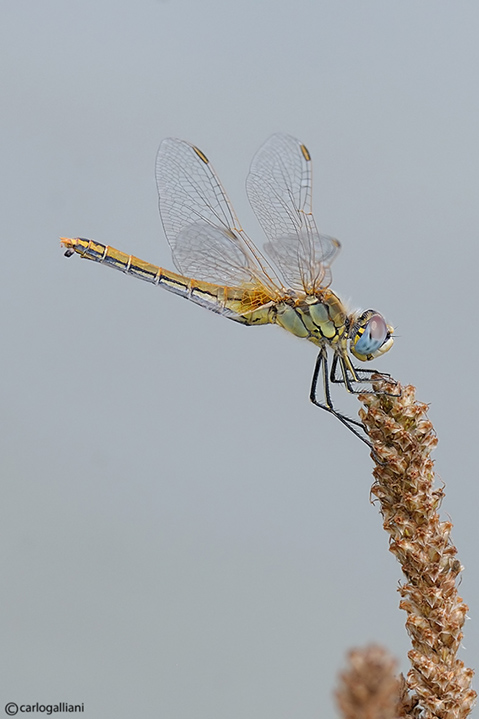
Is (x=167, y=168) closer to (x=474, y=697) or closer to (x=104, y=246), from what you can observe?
(x=104, y=246)

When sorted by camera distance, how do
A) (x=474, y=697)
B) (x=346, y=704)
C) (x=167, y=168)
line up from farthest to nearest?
(x=167, y=168) < (x=474, y=697) < (x=346, y=704)

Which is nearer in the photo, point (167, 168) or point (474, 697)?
point (474, 697)

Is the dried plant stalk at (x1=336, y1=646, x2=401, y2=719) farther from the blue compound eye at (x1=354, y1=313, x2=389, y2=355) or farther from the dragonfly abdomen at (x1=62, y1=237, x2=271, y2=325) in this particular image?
the dragonfly abdomen at (x1=62, y1=237, x2=271, y2=325)

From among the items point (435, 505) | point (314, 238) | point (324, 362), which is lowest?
point (435, 505)

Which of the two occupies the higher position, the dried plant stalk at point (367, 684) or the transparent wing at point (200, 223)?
the transparent wing at point (200, 223)

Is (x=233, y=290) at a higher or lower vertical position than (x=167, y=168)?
lower

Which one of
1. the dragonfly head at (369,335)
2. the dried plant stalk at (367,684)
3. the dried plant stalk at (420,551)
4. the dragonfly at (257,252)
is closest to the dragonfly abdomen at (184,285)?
the dragonfly at (257,252)

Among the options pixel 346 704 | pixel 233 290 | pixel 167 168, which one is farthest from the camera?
pixel 167 168

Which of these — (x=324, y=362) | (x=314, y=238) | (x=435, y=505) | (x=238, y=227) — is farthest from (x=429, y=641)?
(x=238, y=227)

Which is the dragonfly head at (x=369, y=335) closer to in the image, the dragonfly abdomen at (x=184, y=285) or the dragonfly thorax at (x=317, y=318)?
the dragonfly thorax at (x=317, y=318)
